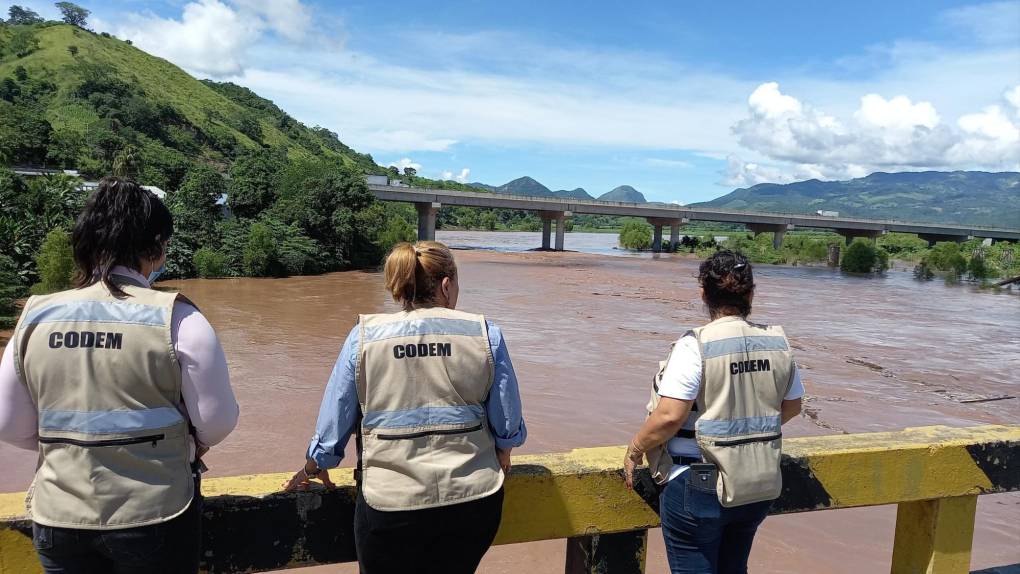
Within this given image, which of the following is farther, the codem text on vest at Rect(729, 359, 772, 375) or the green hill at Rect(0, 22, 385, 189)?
the green hill at Rect(0, 22, 385, 189)

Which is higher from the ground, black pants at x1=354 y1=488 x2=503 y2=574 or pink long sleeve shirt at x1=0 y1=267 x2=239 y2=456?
pink long sleeve shirt at x1=0 y1=267 x2=239 y2=456

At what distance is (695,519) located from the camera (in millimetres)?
2682

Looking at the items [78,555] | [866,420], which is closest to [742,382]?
[78,555]

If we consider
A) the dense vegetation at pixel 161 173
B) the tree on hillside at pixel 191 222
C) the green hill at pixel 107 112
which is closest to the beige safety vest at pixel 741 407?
the dense vegetation at pixel 161 173

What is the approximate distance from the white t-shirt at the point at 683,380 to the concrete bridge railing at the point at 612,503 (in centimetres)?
28

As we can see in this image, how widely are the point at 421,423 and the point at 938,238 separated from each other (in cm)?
10014

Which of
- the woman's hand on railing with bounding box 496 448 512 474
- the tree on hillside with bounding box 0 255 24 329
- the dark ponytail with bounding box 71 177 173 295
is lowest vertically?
the tree on hillside with bounding box 0 255 24 329

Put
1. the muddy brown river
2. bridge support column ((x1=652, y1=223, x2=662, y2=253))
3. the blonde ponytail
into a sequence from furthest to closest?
bridge support column ((x1=652, y1=223, x2=662, y2=253)) → the muddy brown river → the blonde ponytail

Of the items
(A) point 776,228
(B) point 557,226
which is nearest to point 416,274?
(B) point 557,226

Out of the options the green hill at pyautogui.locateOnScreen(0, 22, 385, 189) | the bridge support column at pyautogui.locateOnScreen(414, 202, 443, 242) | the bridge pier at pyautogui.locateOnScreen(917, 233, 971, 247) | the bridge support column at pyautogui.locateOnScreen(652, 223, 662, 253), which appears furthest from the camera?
the bridge pier at pyautogui.locateOnScreen(917, 233, 971, 247)

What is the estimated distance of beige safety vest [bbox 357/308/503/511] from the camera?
2.23 meters

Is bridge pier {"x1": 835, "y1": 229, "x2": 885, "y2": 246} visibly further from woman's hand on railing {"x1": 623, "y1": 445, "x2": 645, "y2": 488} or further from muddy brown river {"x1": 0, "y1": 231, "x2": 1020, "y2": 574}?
woman's hand on railing {"x1": 623, "y1": 445, "x2": 645, "y2": 488}

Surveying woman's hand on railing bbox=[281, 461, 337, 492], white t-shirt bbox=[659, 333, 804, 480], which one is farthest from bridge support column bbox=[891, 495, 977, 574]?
woman's hand on railing bbox=[281, 461, 337, 492]

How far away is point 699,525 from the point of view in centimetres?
269
